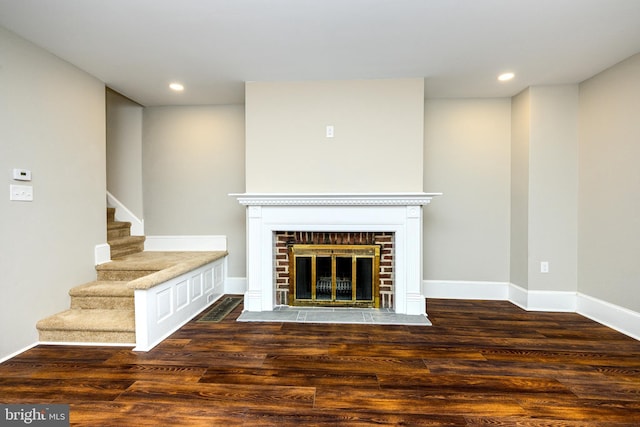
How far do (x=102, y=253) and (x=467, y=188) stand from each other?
13.3 feet

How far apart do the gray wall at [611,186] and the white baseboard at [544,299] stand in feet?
0.33

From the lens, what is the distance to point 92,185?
116 inches

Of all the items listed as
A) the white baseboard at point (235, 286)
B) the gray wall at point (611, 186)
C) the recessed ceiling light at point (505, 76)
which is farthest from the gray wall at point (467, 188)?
the white baseboard at point (235, 286)

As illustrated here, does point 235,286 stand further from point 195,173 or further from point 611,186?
point 611,186

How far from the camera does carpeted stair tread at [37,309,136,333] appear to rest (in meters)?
2.35

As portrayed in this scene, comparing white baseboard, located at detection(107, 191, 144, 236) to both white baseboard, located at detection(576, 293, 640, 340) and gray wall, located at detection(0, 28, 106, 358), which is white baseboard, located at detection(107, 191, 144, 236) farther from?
white baseboard, located at detection(576, 293, 640, 340)

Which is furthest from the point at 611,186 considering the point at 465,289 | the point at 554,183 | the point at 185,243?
the point at 185,243

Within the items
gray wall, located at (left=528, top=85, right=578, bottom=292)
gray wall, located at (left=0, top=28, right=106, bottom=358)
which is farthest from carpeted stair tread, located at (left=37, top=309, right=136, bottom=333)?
gray wall, located at (left=528, top=85, right=578, bottom=292)

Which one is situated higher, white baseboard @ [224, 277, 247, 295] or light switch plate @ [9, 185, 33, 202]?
light switch plate @ [9, 185, 33, 202]

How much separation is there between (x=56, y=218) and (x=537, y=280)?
465 centimetres

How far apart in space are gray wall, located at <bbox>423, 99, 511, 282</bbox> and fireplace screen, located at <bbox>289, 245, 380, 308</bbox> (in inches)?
35.2

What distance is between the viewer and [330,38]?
7.47 ft

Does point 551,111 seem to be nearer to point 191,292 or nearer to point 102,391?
point 191,292

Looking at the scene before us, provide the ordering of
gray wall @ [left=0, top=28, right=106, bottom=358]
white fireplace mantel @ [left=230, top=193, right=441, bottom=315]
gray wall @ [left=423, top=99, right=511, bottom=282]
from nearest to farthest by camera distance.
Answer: gray wall @ [left=0, top=28, right=106, bottom=358]
white fireplace mantel @ [left=230, top=193, right=441, bottom=315]
gray wall @ [left=423, top=99, right=511, bottom=282]
